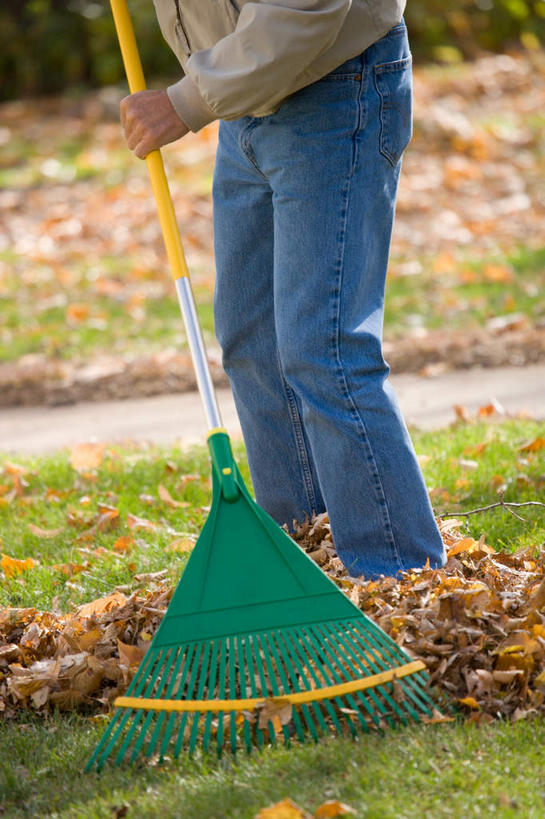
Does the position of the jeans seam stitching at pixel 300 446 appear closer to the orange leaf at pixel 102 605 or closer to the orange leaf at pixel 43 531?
the orange leaf at pixel 102 605

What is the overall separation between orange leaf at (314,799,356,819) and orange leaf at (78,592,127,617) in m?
1.07

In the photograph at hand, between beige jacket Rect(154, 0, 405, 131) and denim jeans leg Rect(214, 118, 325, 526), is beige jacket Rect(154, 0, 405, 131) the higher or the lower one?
the higher one

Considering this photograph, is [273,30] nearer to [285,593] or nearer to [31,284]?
[285,593]

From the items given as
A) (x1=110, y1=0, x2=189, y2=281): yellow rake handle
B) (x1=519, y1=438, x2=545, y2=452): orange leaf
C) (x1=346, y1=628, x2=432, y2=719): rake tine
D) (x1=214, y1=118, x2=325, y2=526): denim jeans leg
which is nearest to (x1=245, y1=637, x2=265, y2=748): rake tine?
(x1=346, y1=628, x2=432, y2=719): rake tine

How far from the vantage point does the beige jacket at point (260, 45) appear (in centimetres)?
212

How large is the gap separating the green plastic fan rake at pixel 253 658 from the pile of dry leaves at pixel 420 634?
0.11m

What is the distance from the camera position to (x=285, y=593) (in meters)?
2.18

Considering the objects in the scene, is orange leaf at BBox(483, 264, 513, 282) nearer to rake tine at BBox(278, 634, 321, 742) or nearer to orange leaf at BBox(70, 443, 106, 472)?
orange leaf at BBox(70, 443, 106, 472)

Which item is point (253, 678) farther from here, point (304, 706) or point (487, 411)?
point (487, 411)

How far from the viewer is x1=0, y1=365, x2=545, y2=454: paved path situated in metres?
4.68

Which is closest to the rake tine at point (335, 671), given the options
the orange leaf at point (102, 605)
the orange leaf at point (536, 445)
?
the orange leaf at point (102, 605)

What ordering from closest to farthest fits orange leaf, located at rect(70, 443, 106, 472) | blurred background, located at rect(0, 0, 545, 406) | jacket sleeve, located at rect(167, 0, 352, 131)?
jacket sleeve, located at rect(167, 0, 352, 131), orange leaf, located at rect(70, 443, 106, 472), blurred background, located at rect(0, 0, 545, 406)

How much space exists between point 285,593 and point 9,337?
4.69 metres

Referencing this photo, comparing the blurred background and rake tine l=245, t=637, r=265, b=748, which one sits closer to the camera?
rake tine l=245, t=637, r=265, b=748
